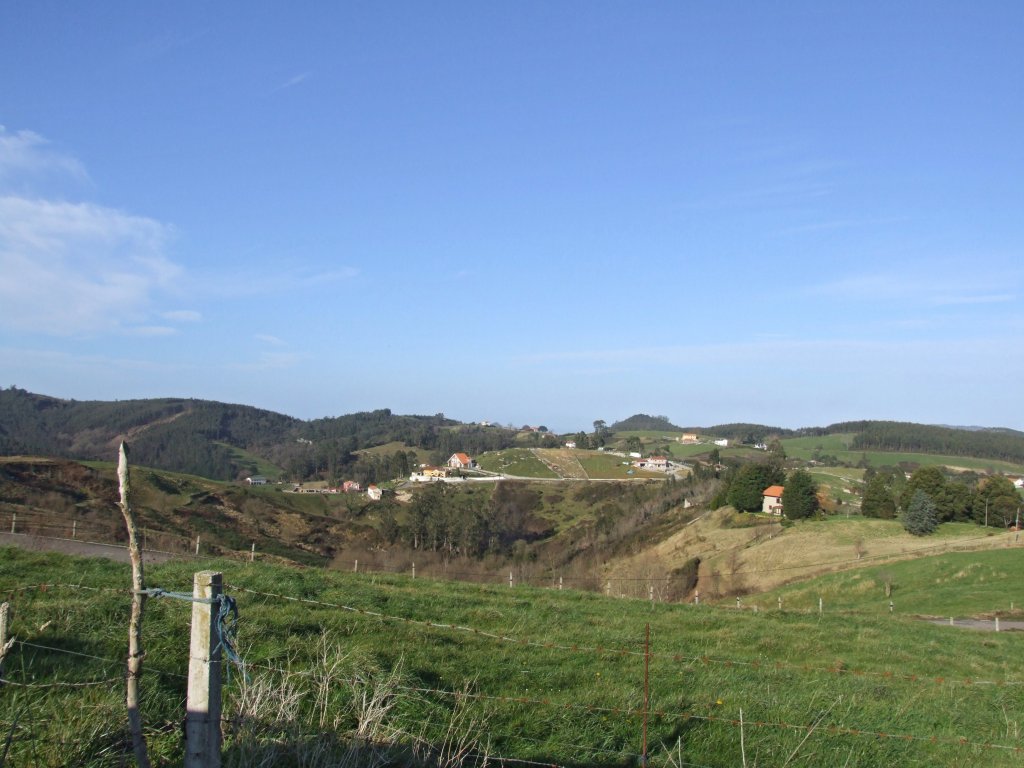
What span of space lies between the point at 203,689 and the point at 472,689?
13.4 ft

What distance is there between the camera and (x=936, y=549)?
123 ft

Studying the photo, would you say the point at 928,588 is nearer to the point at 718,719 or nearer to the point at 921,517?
the point at 921,517

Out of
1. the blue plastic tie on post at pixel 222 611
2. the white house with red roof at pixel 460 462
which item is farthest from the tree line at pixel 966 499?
the white house with red roof at pixel 460 462

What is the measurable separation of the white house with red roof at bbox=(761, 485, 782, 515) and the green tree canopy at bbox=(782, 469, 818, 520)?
7.76ft

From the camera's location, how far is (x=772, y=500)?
62000 mm

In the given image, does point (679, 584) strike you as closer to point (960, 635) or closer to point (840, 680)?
point (960, 635)

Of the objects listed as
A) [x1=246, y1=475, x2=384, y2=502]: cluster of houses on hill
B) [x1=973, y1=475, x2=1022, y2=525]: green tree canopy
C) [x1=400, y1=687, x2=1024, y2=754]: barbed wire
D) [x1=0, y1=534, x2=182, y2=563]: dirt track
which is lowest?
[x1=246, y1=475, x2=384, y2=502]: cluster of houses on hill

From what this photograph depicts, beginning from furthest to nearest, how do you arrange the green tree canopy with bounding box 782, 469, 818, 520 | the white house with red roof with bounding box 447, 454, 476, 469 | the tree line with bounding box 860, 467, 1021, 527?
the white house with red roof with bounding box 447, 454, 476, 469
the green tree canopy with bounding box 782, 469, 818, 520
the tree line with bounding box 860, 467, 1021, 527

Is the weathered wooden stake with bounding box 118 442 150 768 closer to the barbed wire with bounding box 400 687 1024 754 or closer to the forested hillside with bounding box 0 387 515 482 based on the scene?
the barbed wire with bounding box 400 687 1024 754

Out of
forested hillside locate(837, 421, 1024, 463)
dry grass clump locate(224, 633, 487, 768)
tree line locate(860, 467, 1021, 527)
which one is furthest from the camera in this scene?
forested hillside locate(837, 421, 1024, 463)

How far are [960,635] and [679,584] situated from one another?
2325 centimetres

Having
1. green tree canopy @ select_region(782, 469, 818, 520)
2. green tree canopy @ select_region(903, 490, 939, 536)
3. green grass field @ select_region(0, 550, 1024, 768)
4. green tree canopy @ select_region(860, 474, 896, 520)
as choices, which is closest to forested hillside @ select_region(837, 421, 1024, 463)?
green tree canopy @ select_region(860, 474, 896, 520)

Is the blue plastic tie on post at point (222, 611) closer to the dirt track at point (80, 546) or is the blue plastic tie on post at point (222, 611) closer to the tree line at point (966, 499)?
the dirt track at point (80, 546)

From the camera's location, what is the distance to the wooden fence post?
317 centimetres
